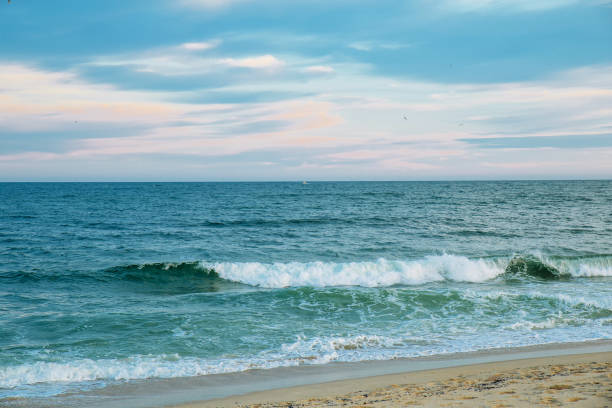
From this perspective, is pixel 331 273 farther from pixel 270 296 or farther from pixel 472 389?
pixel 472 389

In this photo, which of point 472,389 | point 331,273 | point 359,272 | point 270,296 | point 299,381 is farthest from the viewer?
point 359,272

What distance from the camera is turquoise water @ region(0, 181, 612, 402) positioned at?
31.2 feet

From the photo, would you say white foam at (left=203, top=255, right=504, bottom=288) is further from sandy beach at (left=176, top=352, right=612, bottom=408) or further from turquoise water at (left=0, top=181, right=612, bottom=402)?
sandy beach at (left=176, top=352, right=612, bottom=408)

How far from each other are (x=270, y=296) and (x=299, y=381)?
6.58 m

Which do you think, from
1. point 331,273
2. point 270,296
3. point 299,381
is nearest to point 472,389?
point 299,381

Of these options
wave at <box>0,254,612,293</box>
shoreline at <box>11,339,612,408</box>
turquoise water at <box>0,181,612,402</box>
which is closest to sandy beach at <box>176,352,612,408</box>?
shoreline at <box>11,339,612,408</box>

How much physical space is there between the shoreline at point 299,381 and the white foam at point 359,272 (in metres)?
8.26

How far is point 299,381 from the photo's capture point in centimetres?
800

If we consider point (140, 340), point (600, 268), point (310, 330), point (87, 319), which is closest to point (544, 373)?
point (310, 330)

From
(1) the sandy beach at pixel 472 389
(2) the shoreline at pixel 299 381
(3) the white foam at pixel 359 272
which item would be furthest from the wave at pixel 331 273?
(1) the sandy beach at pixel 472 389

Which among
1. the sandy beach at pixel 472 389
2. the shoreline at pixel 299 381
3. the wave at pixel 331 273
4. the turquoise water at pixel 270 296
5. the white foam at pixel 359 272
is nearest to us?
the sandy beach at pixel 472 389

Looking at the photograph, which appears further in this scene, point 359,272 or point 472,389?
point 359,272

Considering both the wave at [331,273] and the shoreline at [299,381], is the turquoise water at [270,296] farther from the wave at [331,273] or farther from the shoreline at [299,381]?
the shoreline at [299,381]

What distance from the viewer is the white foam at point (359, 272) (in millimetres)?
17625
